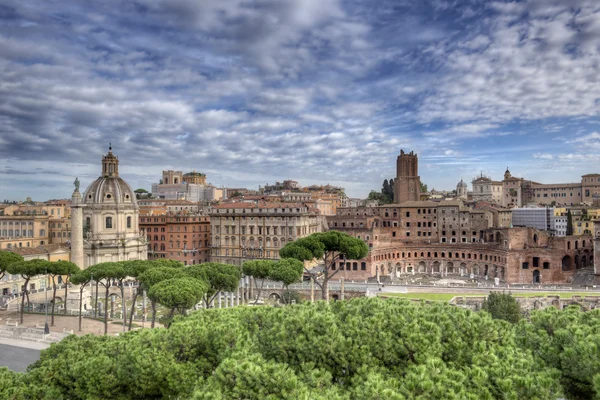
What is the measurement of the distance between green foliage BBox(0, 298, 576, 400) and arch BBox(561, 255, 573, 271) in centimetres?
6055

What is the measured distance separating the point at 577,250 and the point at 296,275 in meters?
47.7

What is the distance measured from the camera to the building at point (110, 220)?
6122 centimetres

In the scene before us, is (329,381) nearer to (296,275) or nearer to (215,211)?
(296,275)

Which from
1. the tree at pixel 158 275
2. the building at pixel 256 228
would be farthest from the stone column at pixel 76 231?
the building at pixel 256 228

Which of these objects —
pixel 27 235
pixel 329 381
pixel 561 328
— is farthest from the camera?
pixel 27 235

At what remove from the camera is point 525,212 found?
88.1m

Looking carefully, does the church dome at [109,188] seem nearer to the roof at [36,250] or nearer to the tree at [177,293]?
the roof at [36,250]

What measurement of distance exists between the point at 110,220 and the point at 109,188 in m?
4.36

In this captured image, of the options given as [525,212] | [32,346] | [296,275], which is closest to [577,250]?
[525,212]

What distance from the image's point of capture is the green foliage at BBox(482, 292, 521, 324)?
3681 cm

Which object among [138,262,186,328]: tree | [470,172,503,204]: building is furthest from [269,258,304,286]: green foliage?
[470,172,503,204]: building

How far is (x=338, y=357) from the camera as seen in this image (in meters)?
11.9

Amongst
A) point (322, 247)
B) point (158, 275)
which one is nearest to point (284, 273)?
point (322, 247)

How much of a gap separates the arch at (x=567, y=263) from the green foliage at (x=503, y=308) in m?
33.8
